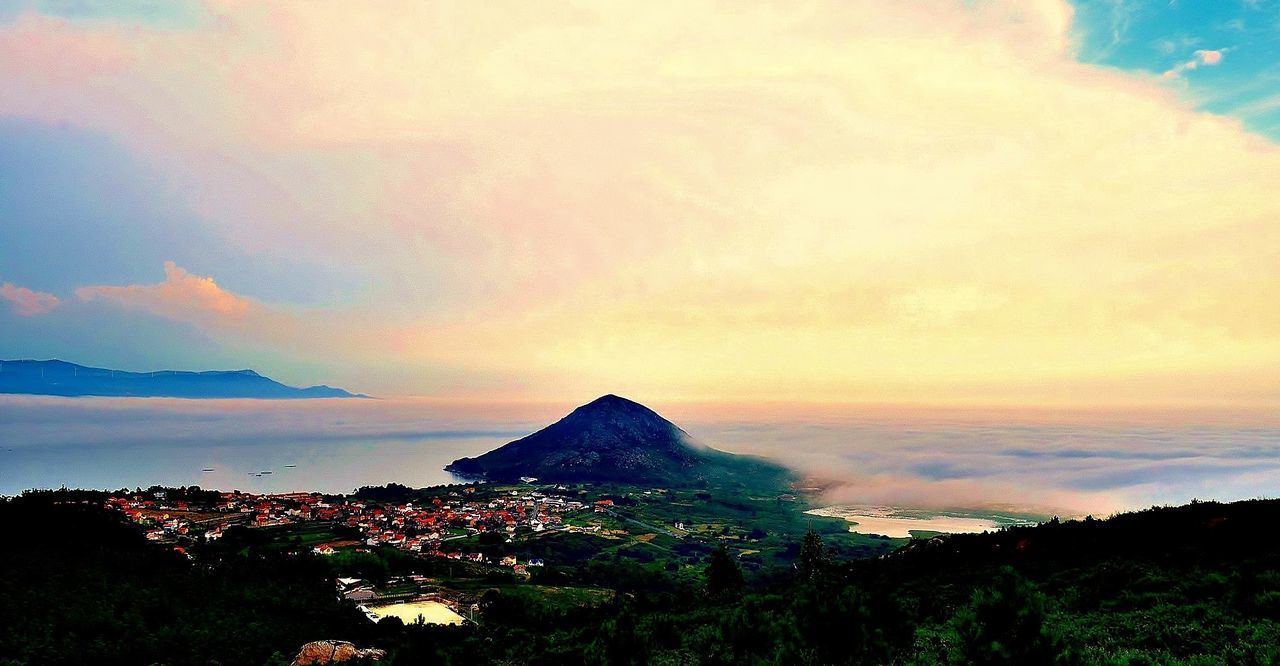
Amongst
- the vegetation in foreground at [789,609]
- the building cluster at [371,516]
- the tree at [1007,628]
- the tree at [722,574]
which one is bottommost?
the building cluster at [371,516]

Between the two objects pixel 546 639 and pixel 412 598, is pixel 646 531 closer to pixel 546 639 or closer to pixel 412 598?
pixel 412 598

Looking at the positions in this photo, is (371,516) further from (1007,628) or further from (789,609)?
(1007,628)

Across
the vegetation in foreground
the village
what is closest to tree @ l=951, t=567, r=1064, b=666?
the vegetation in foreground

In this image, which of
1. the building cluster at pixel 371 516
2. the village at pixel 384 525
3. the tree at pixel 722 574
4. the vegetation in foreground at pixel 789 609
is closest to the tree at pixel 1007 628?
the vegetation in foreground at pixel 789 609

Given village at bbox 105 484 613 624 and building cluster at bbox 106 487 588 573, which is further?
building cluster at bbox 106 487 588 573

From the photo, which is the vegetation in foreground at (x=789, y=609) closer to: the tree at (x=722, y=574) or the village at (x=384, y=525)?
the village at (x=384, y=525)

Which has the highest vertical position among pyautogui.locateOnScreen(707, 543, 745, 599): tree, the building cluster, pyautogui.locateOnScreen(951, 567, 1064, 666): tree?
pyautogui.locateOnScreen(951, 567, 1064, 666): tree

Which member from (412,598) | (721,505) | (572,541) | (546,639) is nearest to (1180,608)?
(546,639)

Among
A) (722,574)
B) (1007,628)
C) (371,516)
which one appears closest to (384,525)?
(371,516)

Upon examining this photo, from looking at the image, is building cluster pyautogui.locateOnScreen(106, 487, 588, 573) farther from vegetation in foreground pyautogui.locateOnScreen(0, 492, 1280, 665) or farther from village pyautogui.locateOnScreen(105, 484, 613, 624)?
vegetation in foreground pyautogui.locateOnScreen(0, 492, 1280, 665)
